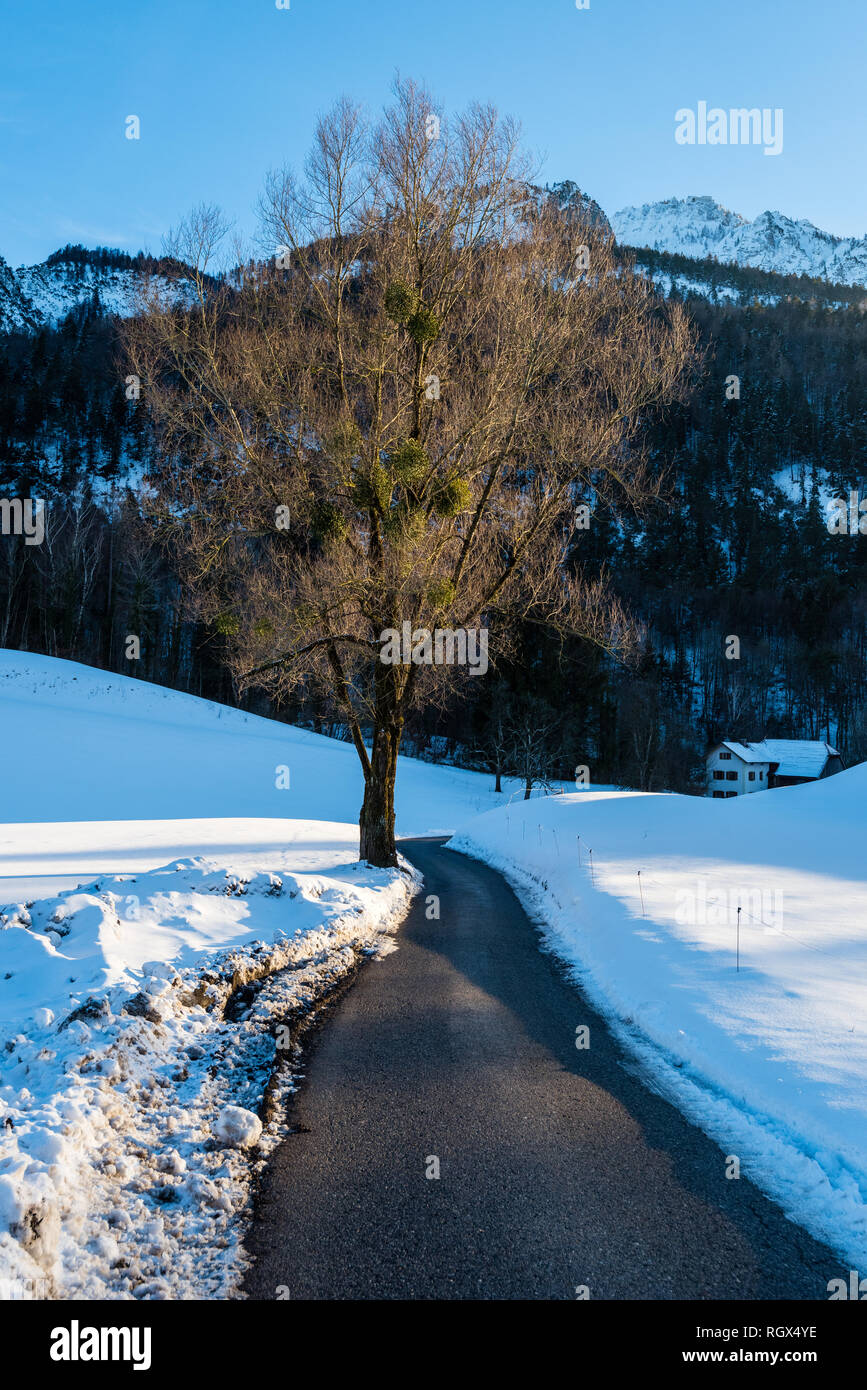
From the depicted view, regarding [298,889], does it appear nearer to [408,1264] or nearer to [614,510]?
[408,1264]

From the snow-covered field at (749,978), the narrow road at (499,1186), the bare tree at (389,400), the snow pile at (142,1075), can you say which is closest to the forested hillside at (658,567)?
the bare tree at (389,400)

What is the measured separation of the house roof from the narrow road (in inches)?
2835

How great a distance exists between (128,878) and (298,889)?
8.02ft

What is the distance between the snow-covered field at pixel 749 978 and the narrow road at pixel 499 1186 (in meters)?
0.33

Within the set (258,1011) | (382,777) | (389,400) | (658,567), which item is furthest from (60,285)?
(258,1011)

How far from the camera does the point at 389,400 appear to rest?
48.7 feet

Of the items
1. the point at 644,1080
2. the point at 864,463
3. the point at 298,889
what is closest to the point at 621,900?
the point at 298,889

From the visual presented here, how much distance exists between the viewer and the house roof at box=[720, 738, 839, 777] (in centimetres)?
7069

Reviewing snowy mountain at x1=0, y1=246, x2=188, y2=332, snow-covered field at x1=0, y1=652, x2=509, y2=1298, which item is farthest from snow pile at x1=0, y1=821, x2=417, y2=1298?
snowy mountain at x1=0, y1=246, x2=188, y2=332

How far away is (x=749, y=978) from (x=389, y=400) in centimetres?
1260

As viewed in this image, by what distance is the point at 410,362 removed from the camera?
1474 centimetres

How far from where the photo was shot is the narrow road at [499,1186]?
3305mm

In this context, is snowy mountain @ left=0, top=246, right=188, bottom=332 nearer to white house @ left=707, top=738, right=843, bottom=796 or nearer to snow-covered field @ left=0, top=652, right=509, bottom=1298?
white house @ left=707, top=738, right=843, bottom=796

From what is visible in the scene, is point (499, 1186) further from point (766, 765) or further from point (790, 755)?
point (790, 755)
